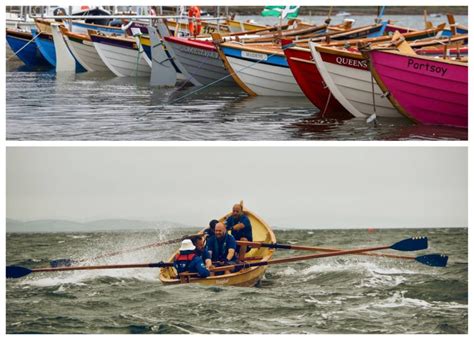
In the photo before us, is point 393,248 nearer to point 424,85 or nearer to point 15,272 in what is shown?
point 424,85

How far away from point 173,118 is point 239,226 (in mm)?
3017

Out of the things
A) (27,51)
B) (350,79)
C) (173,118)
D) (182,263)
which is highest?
(27,51)

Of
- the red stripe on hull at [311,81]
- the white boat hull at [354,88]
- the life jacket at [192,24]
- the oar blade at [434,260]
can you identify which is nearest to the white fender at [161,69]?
the life jacket at [192,24]

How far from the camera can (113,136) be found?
11.4 meters

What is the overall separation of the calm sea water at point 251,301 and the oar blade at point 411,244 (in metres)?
0.48

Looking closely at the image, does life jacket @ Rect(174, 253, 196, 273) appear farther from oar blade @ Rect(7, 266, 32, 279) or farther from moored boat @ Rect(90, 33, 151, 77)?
moored boat @ Rect(90, 33, 151, 77)

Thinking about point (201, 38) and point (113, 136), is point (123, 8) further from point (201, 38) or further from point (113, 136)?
point (113, 136)

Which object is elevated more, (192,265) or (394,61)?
(394,61)

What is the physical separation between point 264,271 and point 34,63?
13140 mm

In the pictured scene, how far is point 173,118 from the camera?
41.7ft

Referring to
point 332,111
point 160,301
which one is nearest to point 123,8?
point 332,111

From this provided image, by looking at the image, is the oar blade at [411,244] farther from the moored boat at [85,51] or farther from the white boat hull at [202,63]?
the moored boat at [85,51]

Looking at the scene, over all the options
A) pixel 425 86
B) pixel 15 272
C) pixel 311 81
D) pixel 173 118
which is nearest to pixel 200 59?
pixel 173 118

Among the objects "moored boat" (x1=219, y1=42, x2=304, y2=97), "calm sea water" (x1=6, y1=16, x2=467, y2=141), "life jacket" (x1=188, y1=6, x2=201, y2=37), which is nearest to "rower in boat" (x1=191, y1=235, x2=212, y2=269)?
"calm sea water" (x1=6, y1=16, x2=467, y2=141)
